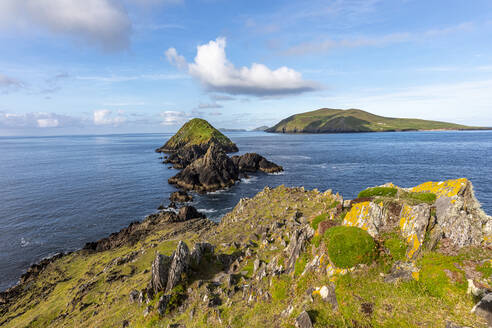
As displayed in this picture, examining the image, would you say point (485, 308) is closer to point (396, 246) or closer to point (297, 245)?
point (396, 246)

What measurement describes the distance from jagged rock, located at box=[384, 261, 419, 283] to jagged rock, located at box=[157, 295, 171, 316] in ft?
51.3

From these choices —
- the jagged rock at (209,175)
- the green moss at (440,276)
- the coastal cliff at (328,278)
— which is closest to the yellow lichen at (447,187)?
the coastal cliff at (328,278)

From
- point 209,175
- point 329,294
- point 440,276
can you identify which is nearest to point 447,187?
point 440,276

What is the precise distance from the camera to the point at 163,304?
17.3 meters

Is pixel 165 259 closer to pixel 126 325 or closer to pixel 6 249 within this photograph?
pixel 126 325

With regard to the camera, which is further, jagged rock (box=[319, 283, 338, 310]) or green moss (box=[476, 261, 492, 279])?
jagged rock (box=[319, 283, 338, 310])

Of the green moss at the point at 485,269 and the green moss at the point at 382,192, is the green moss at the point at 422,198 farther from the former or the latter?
the green moss at the point at 485,269

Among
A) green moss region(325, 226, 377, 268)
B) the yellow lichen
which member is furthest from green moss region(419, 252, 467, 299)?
the yellow lichen

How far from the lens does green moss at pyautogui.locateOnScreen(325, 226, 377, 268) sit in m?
12.5

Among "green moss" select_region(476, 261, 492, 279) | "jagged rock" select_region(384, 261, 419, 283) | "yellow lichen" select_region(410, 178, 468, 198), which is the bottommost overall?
"jagged rock" select_region(384, 261, 419, 283)

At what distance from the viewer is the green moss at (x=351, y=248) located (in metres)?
12.5

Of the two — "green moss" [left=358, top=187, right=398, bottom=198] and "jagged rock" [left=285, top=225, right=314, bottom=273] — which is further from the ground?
"green moss" [left=358, top=187, right=398, bottom=198]

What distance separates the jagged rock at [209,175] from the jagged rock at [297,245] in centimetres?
6224

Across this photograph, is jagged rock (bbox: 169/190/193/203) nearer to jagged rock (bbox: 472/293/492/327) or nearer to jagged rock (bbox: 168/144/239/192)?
jagged rock (bbox: 168/144/239/192)
